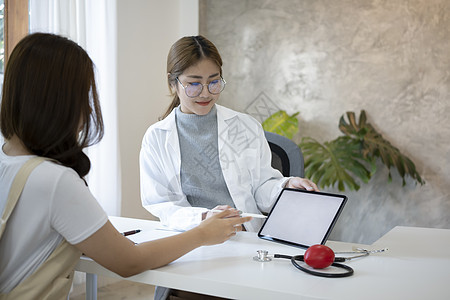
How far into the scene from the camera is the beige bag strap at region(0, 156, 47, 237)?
1135mm

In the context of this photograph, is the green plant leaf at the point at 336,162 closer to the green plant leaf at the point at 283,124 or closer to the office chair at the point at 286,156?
the green plant leaf at the point at 283,124

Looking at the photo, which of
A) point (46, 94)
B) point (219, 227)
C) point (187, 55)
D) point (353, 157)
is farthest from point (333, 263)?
point (353, 157)

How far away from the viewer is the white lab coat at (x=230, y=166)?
6.66 ft

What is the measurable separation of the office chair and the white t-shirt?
125cm

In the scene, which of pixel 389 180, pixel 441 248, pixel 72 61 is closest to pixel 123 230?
pixel 72 61

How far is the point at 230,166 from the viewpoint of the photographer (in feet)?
6.94

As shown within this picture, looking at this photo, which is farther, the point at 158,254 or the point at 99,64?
the point at 99,64

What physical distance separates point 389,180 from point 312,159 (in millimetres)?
607

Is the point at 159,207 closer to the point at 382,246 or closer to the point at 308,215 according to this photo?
the point at 308,215

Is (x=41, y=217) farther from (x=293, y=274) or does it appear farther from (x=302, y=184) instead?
(x=302, y=184)

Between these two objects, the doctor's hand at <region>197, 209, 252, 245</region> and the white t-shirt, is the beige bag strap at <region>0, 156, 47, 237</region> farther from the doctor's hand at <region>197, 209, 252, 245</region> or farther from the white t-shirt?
the doctor's hand at <region>197, 209, 252, 245</region>

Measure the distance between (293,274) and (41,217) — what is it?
2.08ft

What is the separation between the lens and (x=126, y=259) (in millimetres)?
1240

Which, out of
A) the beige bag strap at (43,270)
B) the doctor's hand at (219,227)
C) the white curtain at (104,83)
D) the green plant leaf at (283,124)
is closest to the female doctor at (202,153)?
the doctor's hand at (219,227)
